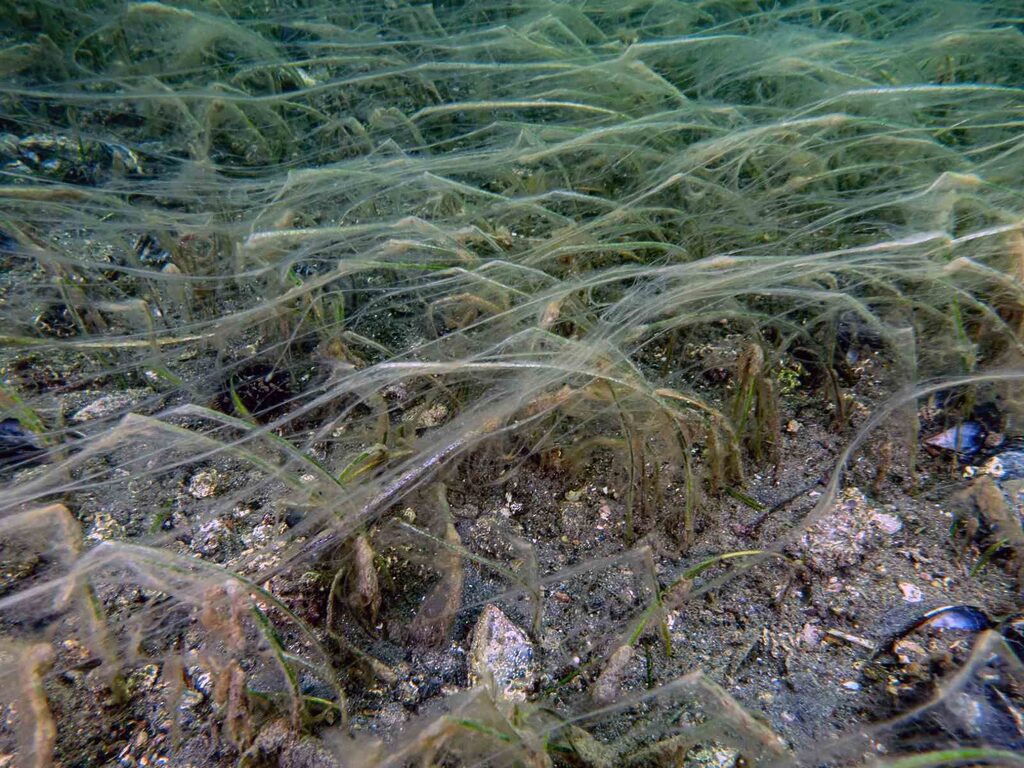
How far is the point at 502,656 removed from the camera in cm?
138

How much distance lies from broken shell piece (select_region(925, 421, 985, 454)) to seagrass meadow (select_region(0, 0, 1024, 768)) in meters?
0.02

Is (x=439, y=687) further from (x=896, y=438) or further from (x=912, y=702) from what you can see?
(x=896, y=438)

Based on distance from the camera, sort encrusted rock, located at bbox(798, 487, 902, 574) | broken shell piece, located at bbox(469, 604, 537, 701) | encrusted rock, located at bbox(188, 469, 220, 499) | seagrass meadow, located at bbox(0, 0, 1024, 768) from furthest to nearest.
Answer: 1. encrusted rock, located at bbox(188, 469, 220, 499)
2. encrusted rock, located at bbox(798, 487, 902, 574)
3. broken shell piece, located at bbox(469, 604, 537, 701)
4. seagrass meadow, located at bbox(0, 0, 1024, 768)

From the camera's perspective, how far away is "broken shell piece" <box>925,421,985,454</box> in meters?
1.71

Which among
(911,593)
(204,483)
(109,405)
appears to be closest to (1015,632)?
(911,593)

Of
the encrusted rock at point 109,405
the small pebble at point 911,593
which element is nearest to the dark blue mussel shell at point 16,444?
the encrusted rock at point 109,405

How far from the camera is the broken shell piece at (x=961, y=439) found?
1.71 metres

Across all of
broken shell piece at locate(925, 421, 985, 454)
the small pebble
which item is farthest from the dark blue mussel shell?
broken shell piece at locate(925, 421, 985, 454)

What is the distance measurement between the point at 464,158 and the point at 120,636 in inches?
86.4

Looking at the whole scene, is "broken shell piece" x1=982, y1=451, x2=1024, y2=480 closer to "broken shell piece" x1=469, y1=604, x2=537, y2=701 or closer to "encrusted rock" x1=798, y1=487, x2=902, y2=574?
"encrusted rock" x1=798, y1=487, x2=902, y2=574

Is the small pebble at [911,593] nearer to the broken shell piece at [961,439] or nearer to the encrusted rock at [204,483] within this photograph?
the broken shell piece at [961,439]

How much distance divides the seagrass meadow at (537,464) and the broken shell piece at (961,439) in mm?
19

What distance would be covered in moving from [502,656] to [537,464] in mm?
598

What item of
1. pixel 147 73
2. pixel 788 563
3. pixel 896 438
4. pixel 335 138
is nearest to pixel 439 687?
pixel 788 563
